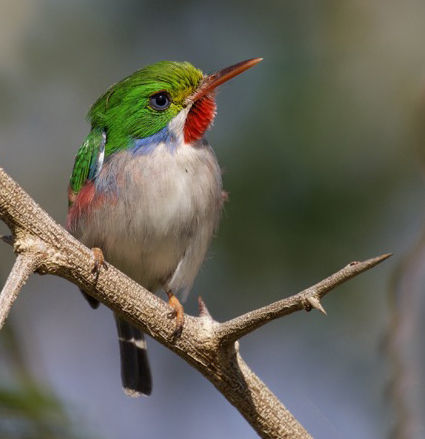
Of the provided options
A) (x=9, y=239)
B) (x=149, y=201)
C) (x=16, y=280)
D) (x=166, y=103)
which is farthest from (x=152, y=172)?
(x=16, y=280)

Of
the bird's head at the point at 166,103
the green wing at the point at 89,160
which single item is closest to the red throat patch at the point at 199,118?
the bird's head at the point at 166,103

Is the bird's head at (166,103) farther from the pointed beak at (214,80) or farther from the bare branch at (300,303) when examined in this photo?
the bare branch at (300,303)

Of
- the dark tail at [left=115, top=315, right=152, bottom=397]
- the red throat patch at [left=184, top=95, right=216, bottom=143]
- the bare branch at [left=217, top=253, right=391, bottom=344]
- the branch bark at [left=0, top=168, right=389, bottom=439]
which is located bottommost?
the bare branch at [left=217, top=253, right=391, bottom=344]

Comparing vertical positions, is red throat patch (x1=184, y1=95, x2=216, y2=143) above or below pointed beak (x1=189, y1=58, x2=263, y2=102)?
below

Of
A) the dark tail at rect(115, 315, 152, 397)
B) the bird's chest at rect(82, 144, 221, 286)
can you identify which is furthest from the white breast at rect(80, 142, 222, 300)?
Result: the dark tail at rect(115, 315, 152, 397)

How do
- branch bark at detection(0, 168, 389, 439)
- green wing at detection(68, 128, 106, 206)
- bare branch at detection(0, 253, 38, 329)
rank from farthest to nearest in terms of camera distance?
green wing at detection(68, 128, 106, 206) < branch bark at detection(0, 168, 389, 439) < bare branch at detection(0, 253, 38, 329)

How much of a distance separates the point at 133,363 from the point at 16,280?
2055 mm

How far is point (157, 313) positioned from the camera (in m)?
2.79

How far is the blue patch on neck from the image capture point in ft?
12.0

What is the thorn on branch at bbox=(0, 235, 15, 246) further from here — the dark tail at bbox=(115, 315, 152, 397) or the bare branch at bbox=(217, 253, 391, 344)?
the dark tail at bbox=(115, 315, 152, 397)

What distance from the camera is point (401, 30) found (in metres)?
5.22

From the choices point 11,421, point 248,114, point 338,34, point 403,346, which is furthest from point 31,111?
point 403,346

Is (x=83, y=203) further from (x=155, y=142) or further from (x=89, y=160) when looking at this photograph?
(x=155, y=142)

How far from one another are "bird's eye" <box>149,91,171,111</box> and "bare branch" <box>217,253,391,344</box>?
55.1 inches
